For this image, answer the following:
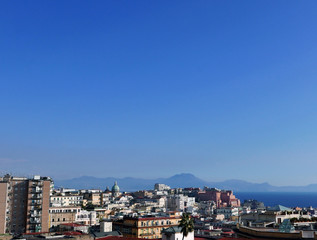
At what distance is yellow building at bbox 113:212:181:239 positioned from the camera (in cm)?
9906

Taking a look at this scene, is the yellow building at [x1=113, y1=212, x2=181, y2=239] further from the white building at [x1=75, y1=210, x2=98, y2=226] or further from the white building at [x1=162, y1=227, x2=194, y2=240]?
the white building at [x1=162, y1=227, x2=194, y2=240]

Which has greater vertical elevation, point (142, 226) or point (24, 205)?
point (24, 205)

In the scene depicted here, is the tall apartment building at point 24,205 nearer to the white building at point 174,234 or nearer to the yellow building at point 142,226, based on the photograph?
the yellow building at point 142,226

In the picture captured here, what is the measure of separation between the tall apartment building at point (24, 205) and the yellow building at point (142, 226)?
3088cm

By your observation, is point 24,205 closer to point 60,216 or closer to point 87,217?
point 60,216

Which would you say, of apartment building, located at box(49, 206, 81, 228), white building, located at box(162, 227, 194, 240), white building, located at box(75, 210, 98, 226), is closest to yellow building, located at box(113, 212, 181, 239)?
apartment building, located at box(49, 206, 81, 228)

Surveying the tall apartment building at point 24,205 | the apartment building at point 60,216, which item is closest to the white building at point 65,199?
the apartment building at point 60,216

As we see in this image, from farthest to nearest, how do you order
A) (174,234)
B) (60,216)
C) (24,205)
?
(60,216) < (24,205) < (174,234)

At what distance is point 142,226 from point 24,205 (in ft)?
149

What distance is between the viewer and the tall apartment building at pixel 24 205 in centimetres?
11950

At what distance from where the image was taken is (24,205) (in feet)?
407

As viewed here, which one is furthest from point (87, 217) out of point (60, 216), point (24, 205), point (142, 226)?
point (142, 226)

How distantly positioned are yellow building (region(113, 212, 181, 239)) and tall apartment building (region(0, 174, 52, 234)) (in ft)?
101

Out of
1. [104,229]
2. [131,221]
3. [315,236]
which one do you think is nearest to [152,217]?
[131,221]
